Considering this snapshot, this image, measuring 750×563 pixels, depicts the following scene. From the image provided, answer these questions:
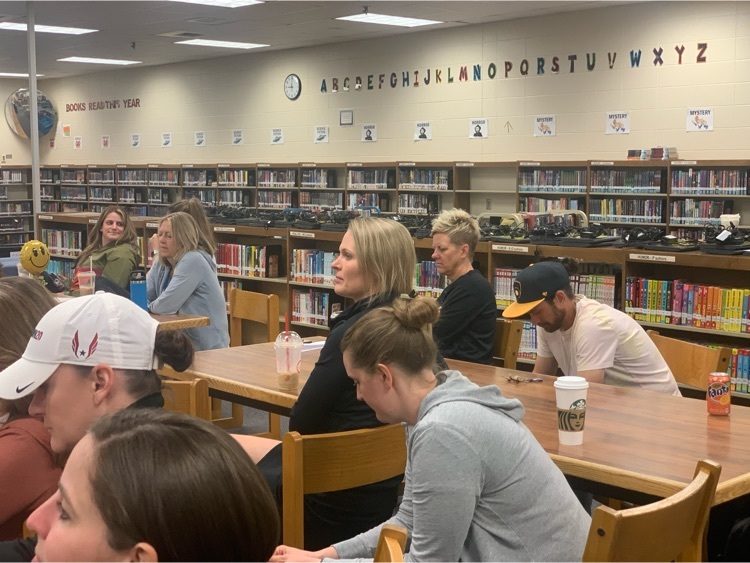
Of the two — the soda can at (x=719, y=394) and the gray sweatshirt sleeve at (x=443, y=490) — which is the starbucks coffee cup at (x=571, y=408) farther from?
the gray sweatshirt sleeve at (x=443, y=490)

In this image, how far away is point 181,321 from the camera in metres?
5.18

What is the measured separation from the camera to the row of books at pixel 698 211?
9.05m

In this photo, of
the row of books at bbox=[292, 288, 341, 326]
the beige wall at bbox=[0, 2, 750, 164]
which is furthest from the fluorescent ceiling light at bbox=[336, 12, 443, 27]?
the row of books at bbox=[292, 288, 341, 326]

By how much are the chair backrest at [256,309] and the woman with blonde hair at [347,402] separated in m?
2.01

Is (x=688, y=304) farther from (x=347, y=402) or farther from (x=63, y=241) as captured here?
(x=63, y=241)

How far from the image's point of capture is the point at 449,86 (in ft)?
37.4

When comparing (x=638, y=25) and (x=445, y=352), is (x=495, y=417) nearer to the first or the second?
(x=445, y=352)

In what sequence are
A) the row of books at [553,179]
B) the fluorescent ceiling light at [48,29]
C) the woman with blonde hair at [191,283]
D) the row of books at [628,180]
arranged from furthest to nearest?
the fluorescent ceiling light at [48,29] → the row of books at [553,179] → the row of books at [628,180] → the woman with blonde hair at [191,283]

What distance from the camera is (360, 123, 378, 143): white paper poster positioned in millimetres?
12305

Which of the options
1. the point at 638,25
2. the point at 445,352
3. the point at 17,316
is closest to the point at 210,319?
the point at 445,352

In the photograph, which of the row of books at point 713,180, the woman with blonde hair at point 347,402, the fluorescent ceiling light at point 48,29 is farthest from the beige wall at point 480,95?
the woman with blonde hair at point 347,402

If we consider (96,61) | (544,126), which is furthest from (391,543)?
(96,61)

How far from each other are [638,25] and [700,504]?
846cm

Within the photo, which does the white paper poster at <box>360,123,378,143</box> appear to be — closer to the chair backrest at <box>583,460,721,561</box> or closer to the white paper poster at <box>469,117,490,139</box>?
the white paper poster at <box>469,117,490,139</box>
